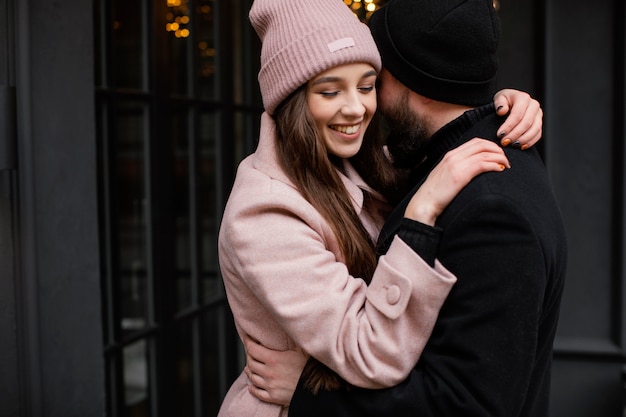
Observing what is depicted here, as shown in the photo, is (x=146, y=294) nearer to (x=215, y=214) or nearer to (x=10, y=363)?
(x=215, y=214)

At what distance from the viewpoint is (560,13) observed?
379 cm

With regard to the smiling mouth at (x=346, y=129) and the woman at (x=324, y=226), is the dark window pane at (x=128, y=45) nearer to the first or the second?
the woman at (x=324, y=226)

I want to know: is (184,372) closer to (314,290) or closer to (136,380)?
(136,380)

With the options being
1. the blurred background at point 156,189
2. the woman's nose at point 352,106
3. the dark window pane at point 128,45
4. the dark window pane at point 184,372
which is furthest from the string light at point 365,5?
the dark window pane at point 184,372

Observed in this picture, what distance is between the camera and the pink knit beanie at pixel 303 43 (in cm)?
188

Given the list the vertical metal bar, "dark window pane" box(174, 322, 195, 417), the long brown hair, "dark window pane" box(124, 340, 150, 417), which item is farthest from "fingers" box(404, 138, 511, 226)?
"dark window pane" box(174, 322, 195, 417)

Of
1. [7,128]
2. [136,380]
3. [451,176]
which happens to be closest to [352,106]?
[451,176]

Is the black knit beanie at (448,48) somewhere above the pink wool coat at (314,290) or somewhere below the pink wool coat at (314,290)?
above

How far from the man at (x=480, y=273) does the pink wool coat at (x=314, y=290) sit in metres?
0.05

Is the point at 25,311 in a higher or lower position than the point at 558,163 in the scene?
lower

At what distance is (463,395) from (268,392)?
56 cm

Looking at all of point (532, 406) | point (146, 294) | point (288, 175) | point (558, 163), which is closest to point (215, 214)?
point (146, 294)

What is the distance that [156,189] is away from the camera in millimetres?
3910

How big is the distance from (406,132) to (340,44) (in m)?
0.33
